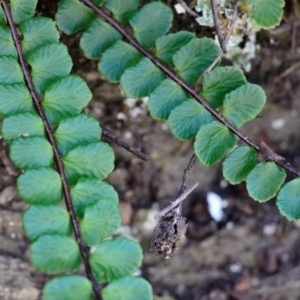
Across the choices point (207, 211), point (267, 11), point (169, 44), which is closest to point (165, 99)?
point (169, 44)

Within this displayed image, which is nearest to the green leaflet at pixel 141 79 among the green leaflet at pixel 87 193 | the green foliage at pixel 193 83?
the green foliage at pixel 193 83

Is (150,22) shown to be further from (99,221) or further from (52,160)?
(99,221)

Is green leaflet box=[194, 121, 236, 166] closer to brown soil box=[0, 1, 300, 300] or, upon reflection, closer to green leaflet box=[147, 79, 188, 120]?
green leaflet box=[147, 79, 188, 120]

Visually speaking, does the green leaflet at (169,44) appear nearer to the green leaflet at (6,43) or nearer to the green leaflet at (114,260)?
the green leaflet at (6,43)

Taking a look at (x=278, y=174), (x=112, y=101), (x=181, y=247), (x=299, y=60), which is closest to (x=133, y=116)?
(x=112, y=101)

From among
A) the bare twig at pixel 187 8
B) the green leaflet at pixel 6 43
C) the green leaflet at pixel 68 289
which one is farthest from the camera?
the bare twig at pixel 187 8

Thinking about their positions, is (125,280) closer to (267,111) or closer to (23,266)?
(23,266)
